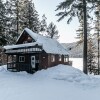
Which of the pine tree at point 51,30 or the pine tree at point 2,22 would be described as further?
the pine tree at point 51,30

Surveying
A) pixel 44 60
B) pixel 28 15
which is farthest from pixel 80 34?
pixel 44 60

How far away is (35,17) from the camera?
5188 cm

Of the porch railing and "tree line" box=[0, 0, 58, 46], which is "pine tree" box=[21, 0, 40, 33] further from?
the porch railing

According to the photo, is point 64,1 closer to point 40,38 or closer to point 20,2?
point 40,38

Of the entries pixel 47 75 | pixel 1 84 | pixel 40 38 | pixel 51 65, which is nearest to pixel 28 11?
pixel 40 38

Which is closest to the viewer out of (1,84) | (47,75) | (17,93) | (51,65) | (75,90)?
(17,93)

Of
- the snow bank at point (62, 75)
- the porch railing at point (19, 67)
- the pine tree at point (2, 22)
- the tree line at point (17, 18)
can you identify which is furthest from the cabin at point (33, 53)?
the tree line at point (17, 18)

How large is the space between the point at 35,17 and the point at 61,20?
896 inches

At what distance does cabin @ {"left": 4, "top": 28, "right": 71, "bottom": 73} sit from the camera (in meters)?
30.3

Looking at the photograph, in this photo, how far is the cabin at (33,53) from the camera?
30.3 meters

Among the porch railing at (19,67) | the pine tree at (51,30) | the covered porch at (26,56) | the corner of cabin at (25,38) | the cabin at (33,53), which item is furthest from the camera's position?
the pine tree at (51,30)

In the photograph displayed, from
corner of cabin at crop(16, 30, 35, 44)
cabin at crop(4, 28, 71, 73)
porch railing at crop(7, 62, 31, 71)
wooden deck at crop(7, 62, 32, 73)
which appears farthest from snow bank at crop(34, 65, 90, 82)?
corner of cabin at crop(16, 30, 35, 44)

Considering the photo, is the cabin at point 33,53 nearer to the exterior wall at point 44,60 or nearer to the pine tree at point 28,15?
the exterior wall at point 44,60

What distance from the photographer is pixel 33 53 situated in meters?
32.9
